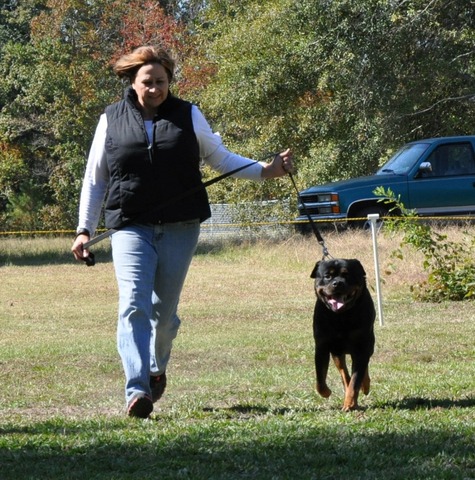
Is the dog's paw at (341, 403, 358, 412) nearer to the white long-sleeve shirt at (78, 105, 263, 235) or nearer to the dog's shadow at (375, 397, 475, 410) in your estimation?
the dog's shadow at (375, 397, 475, 410)

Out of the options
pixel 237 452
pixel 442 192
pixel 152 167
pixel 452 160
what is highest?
pixel 152 167

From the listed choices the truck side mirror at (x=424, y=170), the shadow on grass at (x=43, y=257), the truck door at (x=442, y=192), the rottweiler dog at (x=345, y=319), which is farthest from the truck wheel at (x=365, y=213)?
the rottweiler dog at (x=345, y=319)

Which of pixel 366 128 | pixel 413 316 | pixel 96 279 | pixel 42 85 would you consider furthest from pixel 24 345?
pixel 42 85

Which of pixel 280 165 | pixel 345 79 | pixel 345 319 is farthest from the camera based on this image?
pixel 345 79

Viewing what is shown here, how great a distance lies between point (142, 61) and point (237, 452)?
8.00 ft

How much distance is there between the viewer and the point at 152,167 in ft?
21.9

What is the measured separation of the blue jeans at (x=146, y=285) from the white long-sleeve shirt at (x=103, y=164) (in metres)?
0.23

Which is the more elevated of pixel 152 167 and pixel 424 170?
pixel 152 167

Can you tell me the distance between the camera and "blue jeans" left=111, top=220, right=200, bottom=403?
661 cm

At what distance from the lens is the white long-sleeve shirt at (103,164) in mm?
6824

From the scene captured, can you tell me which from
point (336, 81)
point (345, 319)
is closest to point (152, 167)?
point (345, 319)

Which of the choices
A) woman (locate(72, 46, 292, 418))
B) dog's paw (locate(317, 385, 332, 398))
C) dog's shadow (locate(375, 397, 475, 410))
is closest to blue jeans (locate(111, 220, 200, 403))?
woman (locate(72, 46, 292, 418))

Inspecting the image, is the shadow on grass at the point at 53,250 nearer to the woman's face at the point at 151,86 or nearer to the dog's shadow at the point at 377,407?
the dog's shadow at the point at 377,407

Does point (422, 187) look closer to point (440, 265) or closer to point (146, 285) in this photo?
point (440, 265)
